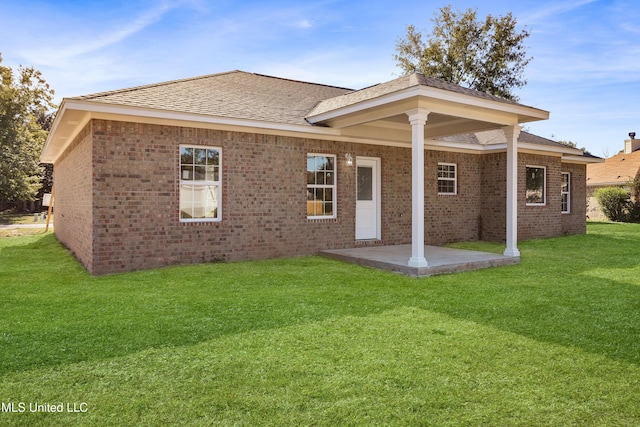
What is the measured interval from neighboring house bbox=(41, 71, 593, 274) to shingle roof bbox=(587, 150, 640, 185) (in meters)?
17.0

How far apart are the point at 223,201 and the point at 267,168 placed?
3.84 ft

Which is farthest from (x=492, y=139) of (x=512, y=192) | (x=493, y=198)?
(x=512, y=192)

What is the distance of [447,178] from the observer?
40.0ft

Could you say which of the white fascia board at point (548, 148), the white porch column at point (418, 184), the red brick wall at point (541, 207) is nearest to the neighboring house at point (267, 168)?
the white porch column at point (418, 184)

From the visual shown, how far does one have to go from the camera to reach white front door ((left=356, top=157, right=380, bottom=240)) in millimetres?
10484

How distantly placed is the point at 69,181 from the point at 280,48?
6556 millimetres

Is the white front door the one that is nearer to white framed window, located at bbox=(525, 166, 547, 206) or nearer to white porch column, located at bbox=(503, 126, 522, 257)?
white porch column, located at bbox=(503, 126, 522, 257)

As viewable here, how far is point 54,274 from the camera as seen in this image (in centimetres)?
742

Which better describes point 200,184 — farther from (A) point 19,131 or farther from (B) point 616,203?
(A) point 19,131

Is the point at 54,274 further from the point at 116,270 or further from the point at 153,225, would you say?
the point at 153,225

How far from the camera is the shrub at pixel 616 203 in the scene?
22.7 meters

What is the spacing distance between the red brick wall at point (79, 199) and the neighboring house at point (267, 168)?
5 cm

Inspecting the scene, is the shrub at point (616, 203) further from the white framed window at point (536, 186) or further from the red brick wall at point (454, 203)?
the red brick wall at point (454, 203)

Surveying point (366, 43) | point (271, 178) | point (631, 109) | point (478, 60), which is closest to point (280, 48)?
point (366, 43)
